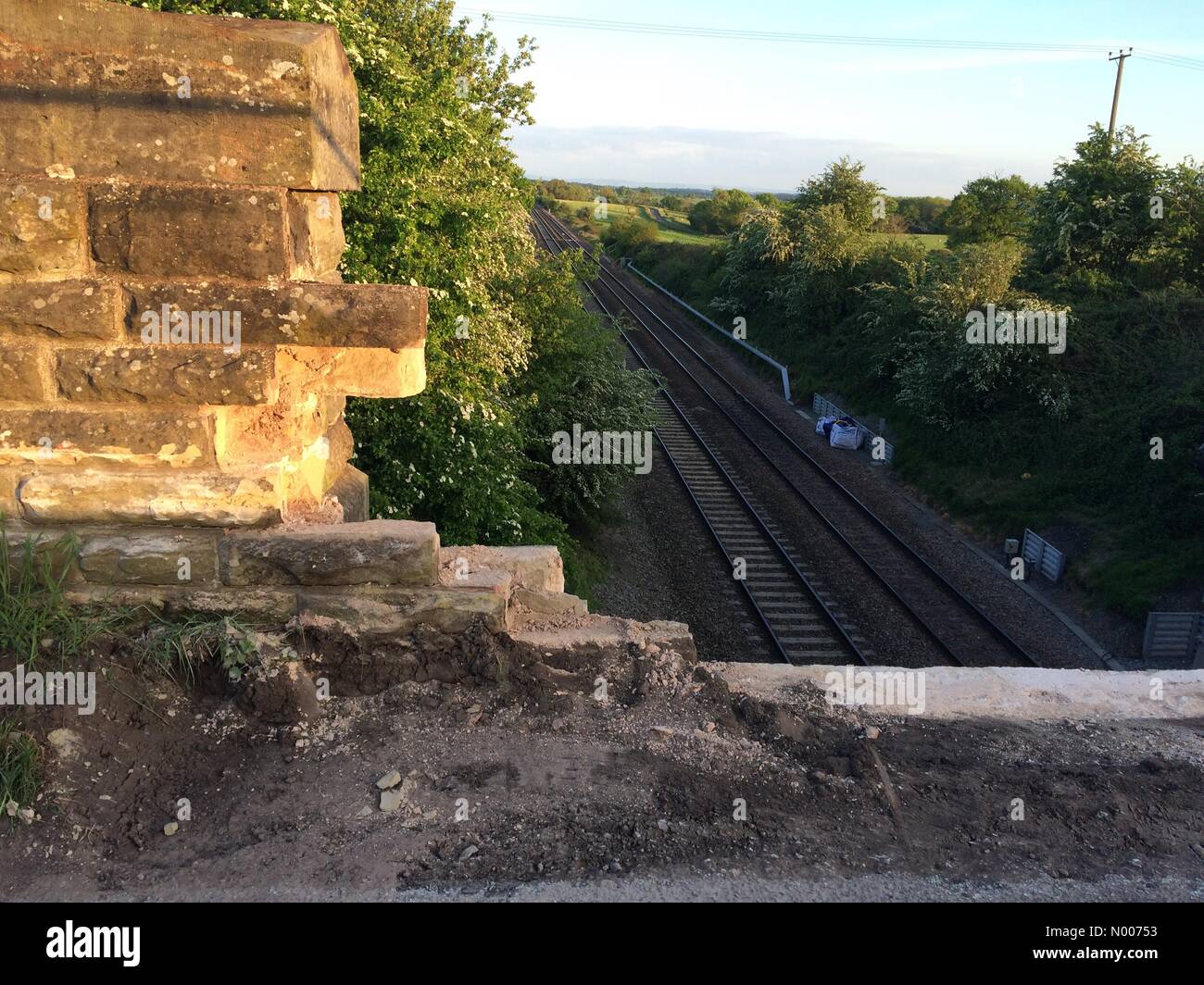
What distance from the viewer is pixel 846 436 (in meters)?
25.8

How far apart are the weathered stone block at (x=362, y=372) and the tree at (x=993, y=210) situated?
41.2 meters

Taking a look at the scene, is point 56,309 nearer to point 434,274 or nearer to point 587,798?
point 587,798

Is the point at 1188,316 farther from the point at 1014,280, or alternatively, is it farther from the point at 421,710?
the point at 421,710

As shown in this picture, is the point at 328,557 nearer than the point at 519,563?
Yes

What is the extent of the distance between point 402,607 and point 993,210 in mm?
45430

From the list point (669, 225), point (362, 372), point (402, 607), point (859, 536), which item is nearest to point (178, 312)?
point (362, 372)

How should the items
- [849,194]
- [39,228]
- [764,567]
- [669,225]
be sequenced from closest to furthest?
[39,228] → [764,567] → [849,194] → [669,225]

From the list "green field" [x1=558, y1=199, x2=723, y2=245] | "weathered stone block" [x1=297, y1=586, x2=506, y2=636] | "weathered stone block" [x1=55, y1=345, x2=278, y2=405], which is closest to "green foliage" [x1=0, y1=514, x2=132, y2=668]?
"weathered stone block" [x1=55, y1=345, x2=278, y2=405]

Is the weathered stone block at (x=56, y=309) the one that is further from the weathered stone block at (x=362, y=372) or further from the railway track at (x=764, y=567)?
the railway track at (x=764, y=567)

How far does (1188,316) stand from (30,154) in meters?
26.7

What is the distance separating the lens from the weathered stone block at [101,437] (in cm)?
361

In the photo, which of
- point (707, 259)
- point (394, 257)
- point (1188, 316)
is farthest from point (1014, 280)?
point (707, 259)

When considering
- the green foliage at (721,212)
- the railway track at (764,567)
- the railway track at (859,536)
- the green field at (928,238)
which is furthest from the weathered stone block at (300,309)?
the green foliage at (721,212)

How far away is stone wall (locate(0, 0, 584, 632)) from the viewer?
348 cm
